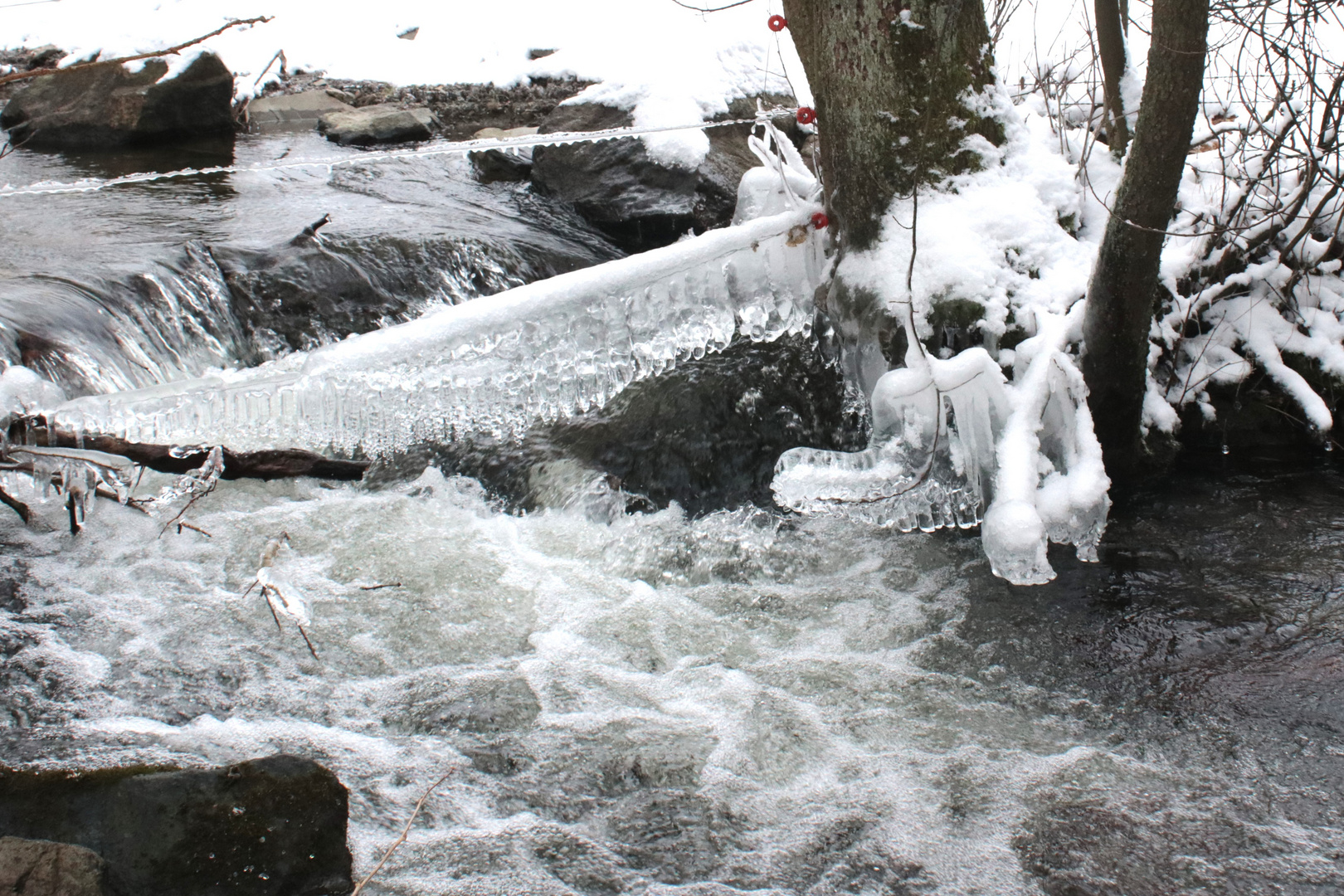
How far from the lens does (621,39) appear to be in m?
9.51

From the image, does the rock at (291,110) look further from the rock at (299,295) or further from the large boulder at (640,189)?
the rock at (299,295)

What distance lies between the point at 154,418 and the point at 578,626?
1.54 meters

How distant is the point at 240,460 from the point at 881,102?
2.77 meters

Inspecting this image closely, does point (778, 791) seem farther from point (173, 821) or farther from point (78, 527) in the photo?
→ point (78, 527)

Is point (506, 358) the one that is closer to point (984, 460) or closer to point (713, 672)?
point (713, 672)

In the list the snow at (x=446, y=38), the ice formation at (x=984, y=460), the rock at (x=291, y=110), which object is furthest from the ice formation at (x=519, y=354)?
the rock at (x=291, y=110)

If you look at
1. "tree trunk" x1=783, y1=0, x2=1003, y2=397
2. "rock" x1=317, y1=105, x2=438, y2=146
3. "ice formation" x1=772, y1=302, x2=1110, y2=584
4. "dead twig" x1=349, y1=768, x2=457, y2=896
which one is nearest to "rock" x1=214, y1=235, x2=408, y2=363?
"tree trunk" x1=783, y1=0, x2=1003, y2=397

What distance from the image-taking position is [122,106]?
7.37 metres

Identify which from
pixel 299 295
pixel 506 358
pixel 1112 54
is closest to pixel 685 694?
pixel 506 358

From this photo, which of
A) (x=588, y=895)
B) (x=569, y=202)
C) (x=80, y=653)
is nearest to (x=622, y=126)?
(x=569, y=202)

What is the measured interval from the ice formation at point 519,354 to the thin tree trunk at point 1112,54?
1.65m

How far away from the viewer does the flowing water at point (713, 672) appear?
2332 mm

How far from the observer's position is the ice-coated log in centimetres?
342

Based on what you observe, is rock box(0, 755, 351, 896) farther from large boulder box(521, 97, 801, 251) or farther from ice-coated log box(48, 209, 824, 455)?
large boulder box(521, 97, 801, 251)
